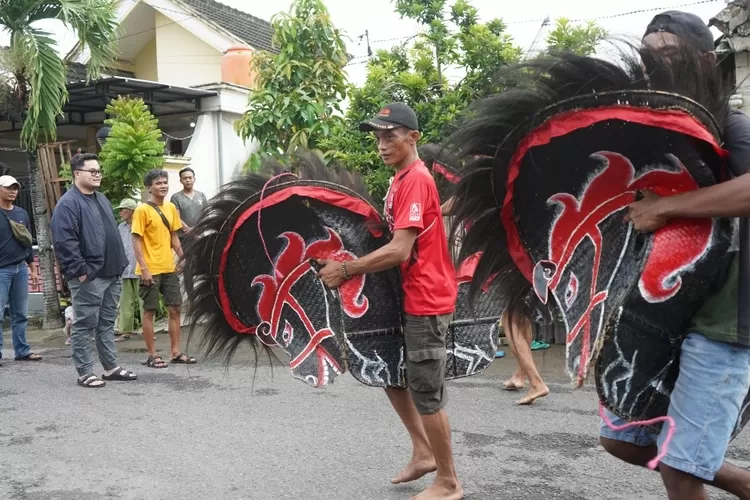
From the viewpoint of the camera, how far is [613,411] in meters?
2.37

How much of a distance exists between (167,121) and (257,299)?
11167 millimetres

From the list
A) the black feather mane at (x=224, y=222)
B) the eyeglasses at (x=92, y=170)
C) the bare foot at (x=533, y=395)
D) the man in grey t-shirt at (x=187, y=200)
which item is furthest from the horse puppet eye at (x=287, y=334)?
the man in grey t-shirt at (x=187, y=200)

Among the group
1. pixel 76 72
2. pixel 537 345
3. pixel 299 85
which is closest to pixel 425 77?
pixel 299 85

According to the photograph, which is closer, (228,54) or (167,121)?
(228,54)

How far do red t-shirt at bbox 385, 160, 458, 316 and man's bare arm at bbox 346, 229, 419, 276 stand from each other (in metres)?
0.05

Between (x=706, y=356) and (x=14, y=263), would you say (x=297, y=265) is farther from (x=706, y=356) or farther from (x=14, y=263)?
(x=14, y=263)

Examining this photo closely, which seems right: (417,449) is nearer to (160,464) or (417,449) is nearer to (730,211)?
(160,464)

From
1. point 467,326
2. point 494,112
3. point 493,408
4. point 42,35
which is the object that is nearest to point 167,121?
point 42,35

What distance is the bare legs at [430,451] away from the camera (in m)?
3.35

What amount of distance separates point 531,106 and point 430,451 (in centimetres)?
190

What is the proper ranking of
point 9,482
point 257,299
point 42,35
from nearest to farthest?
point 257,299 < point 9,482 < point 42,35

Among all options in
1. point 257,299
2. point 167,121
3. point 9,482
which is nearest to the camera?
point 257,299

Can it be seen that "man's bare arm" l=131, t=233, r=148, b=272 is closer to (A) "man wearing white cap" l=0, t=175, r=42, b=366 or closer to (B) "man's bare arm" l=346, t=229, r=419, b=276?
(A) "man wearing white cap" l=0, t=175, r=42, b=366

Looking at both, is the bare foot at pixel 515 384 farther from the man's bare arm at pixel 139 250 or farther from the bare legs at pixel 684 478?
the man's bare arm at pixel 139 250
